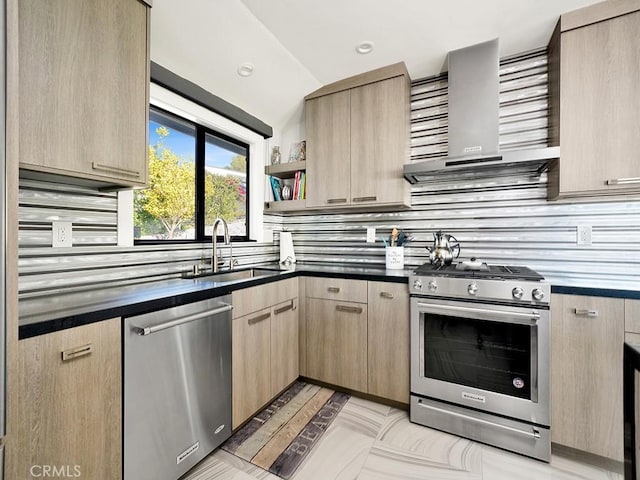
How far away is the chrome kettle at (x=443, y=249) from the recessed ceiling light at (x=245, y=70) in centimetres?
187

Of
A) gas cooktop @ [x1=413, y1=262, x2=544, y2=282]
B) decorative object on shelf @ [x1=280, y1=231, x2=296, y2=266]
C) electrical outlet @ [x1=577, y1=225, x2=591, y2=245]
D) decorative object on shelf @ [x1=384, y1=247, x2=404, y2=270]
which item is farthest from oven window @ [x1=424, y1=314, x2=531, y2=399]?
decorative object on shelf @ [x1=280, y1=231, x2=296, y2=266]

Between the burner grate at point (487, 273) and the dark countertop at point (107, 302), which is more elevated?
the burner grate at point (487, 273)

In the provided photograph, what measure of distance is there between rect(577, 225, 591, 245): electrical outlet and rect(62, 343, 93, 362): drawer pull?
276 centimetres

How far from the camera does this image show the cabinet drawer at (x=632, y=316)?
1.48m

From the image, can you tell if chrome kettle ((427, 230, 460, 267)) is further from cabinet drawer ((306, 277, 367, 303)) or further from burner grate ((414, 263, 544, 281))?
cabinet drawer ((306, 277, 367, 303))

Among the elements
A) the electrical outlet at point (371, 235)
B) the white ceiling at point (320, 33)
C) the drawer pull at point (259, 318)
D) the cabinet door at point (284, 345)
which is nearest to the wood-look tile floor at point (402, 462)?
the cabinet door at point (284, 345)

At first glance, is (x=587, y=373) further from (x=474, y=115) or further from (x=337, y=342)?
(x=474, y=115)

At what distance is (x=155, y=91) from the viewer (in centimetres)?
187

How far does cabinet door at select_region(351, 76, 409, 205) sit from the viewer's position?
229 centimetres

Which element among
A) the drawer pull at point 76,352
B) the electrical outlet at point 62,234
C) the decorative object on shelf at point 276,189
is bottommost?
the drawer pull at point 76,352

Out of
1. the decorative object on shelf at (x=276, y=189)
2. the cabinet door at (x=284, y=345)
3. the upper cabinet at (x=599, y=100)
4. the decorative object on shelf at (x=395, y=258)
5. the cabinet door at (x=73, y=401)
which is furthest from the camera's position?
the decorative object on shelf at (x=276, y=189)

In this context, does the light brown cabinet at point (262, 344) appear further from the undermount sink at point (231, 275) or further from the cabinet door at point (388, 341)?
the cabinet door at point (388, 341)

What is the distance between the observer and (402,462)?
1.63 meters

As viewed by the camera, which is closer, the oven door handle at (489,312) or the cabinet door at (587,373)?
the cabinet door at (587,373)
